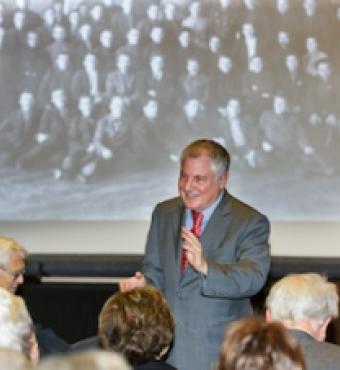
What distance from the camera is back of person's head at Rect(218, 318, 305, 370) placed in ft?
7.10

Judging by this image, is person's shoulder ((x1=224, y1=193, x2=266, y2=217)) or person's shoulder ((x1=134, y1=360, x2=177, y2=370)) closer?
person's shoulder ((x1=134, y1=360, x2=177, y2=370))

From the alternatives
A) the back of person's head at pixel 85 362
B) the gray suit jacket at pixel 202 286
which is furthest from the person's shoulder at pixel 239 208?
the back of person's head at pixel 85 362

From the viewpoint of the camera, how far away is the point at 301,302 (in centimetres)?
312

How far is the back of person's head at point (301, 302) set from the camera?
311cm

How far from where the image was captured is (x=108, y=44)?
19.8 ft

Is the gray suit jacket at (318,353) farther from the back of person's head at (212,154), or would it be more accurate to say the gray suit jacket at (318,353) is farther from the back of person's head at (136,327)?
the back of person's head at (212,154)

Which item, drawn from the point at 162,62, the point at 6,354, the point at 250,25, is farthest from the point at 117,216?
the point at 6,354

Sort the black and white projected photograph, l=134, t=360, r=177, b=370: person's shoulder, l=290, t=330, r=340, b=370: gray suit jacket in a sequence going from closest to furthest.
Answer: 1. l=134, t=360, r=177, b=370: person's shoulder
2. l=290, t=330, r=340, b=370: gray suit jacket
3. the black and white projected photograph

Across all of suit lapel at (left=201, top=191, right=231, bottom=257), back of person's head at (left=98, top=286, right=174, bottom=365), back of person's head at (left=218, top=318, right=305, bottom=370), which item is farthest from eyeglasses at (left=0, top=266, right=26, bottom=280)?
back of person's head at (left=218, top=318, right=305, bottom=370)

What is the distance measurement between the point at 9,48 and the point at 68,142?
0.66 meters

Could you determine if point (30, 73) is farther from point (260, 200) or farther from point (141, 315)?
point (141, 315)

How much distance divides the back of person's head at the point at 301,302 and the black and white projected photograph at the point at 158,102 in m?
2.71

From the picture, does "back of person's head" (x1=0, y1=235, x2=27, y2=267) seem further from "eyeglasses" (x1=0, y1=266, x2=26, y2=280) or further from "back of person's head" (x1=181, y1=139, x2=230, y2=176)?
"back of person's head" (x1=181, y1=139, x2=230, y2=176)

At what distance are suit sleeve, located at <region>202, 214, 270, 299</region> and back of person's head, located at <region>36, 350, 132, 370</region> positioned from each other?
1.98 m
